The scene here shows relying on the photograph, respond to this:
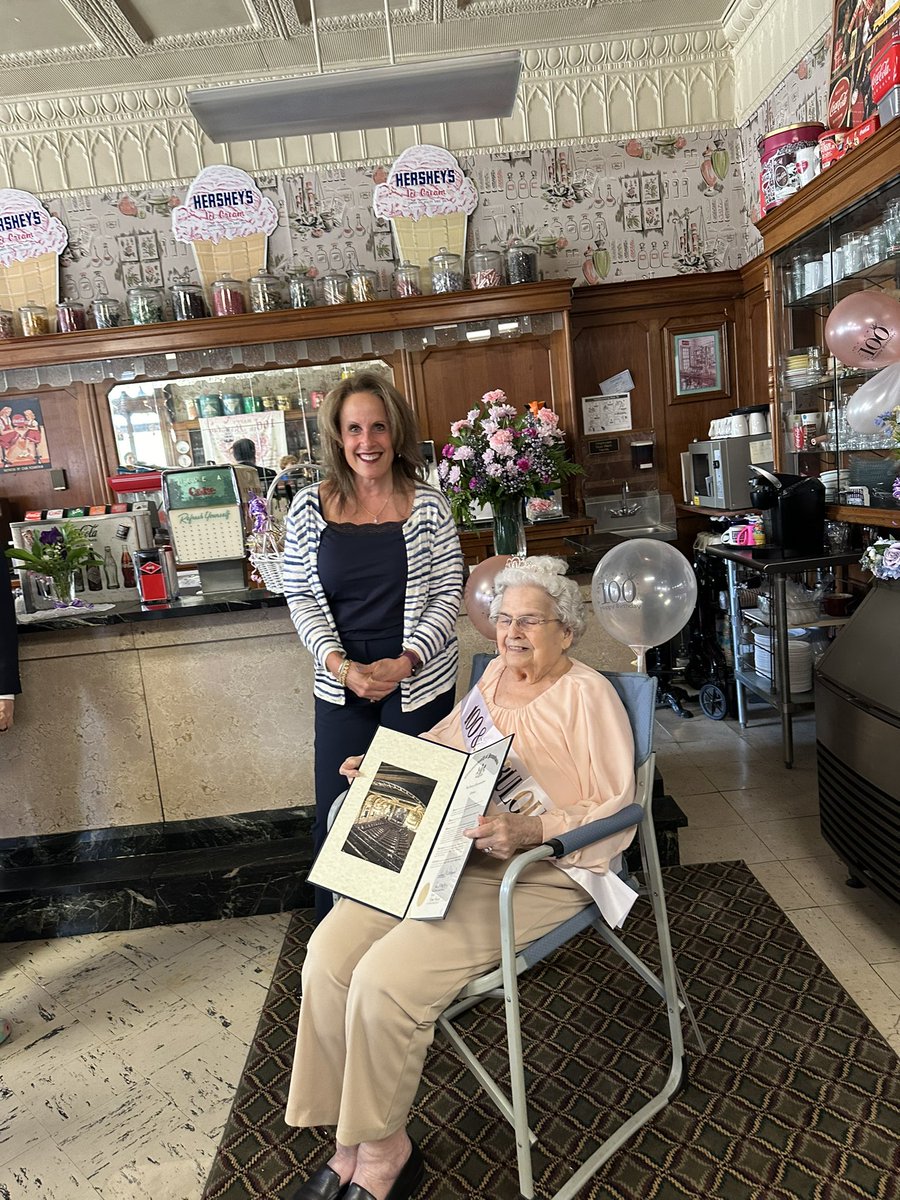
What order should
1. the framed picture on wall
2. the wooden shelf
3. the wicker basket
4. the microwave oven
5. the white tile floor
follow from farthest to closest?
the framed picture on wall → the wooden shelf → the microwave oven → the wicker basket → the white tile floor

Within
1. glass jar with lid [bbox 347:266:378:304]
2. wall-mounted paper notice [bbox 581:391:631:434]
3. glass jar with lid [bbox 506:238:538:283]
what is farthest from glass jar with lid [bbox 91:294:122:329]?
wall-mounted paper notice [bbox 581:391:631:434]

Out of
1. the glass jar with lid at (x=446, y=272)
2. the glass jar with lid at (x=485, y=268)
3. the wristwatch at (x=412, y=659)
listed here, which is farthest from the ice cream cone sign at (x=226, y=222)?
the wristwatch at (x=412, y=659)

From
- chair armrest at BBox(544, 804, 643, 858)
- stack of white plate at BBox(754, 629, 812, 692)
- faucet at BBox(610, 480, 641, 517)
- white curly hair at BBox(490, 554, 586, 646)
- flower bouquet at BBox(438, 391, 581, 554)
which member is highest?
flower bouquet at BBox(438, 391, 581, 554)

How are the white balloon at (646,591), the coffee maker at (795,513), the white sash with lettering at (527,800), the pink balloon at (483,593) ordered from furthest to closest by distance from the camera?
the coffee maker at (795,513)
the pink balloon at (483,593)
the white balloon at (646,591)
the white sash with lettering at (527,800)

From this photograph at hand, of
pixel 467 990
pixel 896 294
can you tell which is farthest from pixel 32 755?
→ pixel 896 294

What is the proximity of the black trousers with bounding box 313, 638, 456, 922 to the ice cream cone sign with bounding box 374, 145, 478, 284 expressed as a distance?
3884 millimetres

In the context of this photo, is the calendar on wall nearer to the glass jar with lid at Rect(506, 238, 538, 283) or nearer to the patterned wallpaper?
the glass jar with lid at Rect(506, 238, 538, 283)

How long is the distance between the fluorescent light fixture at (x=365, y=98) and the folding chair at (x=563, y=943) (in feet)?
6.09

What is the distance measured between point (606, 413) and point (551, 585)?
153 inches

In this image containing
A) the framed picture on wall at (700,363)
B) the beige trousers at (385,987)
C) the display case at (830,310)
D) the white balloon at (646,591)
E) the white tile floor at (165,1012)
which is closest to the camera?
the beige trousers at (385,987)

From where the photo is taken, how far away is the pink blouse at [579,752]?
5.82 ft

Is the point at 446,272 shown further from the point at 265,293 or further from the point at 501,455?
the point at 501,455

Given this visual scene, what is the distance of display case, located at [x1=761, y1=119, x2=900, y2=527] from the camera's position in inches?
128

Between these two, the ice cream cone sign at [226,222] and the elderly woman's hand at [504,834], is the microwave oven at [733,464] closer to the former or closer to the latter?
the ice cream cone sign at [226,222]
